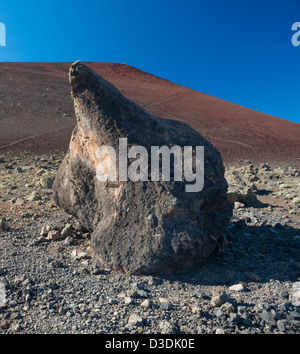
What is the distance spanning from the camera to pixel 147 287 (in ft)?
10.00

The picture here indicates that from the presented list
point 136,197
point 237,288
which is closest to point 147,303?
point 237,288

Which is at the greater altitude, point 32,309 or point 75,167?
point 75,167

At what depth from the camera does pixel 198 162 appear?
3.61 m

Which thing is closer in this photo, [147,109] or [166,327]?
[166,327]

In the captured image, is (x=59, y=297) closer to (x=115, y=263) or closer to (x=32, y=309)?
(x=32, y=309)

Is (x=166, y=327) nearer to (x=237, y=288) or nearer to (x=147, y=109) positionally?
(x=237, y=288)

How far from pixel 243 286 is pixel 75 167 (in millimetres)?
2294

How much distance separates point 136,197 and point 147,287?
35.2 inches

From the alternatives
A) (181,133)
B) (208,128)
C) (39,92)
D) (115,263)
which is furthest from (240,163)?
(39,92)

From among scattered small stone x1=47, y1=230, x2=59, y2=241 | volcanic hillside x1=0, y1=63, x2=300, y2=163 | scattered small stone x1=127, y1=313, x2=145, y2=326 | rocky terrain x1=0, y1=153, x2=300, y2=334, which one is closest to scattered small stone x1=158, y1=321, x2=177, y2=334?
rocky terrain x1=0, y1=153, x2=300, y2=334

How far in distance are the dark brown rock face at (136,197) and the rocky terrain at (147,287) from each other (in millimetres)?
230

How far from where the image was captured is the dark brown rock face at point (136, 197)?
324cm

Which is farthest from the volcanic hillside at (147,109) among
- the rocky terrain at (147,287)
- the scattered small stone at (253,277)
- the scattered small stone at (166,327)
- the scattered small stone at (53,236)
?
the scattered small stone at (166,327)

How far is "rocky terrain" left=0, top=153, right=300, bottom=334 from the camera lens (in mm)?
2547
